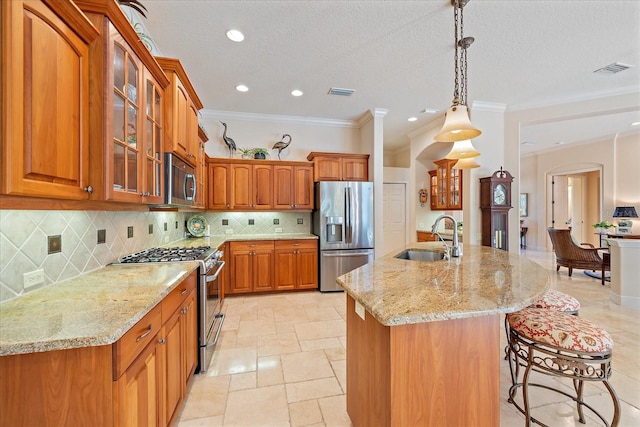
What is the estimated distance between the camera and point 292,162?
4539 mm

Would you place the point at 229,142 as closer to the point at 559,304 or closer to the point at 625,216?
the point at 559,304

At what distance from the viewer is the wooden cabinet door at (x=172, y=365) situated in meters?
1.47

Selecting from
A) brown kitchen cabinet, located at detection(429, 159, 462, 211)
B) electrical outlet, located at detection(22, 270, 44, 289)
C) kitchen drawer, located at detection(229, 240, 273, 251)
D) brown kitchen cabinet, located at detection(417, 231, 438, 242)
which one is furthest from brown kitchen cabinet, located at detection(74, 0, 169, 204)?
brown kitchen cabinet, located at detection(417, 231, 438, 242)

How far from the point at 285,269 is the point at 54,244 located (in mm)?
3080

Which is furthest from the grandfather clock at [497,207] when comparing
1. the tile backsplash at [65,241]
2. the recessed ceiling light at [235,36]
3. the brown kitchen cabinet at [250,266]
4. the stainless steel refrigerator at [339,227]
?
the tile backsplash at [65,241]

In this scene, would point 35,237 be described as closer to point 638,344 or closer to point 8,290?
point 8,290

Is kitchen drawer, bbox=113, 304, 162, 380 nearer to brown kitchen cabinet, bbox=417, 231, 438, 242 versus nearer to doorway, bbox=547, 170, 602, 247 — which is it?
brown kitchen cabinet, bbox=417, 231, 438, 242

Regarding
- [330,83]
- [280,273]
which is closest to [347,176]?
[330,83]

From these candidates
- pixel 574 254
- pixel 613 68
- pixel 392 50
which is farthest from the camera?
pixel 574 254

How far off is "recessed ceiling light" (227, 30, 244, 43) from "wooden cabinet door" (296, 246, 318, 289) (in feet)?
9.55

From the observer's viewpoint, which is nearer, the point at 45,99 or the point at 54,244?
the point at 45,99

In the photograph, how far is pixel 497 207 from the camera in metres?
4.08

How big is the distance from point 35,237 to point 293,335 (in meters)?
2.27

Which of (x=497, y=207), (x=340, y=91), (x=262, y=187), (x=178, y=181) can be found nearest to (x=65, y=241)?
(x=178, y=181)
